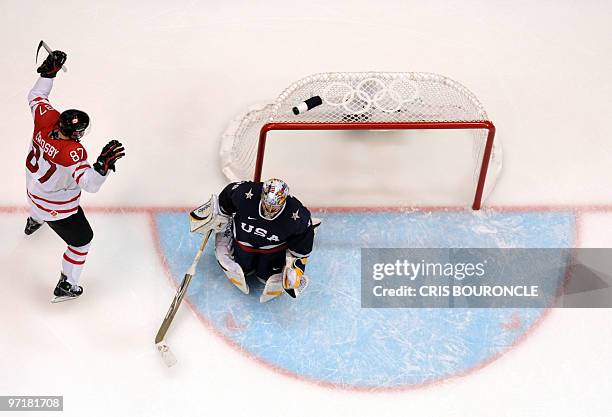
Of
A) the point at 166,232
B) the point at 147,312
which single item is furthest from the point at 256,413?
the point at 166,232

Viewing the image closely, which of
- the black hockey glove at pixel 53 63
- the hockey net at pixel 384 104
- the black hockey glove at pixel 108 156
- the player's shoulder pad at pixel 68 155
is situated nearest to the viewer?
the black hockey glove at pixel 108 156

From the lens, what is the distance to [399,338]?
4.75 metres

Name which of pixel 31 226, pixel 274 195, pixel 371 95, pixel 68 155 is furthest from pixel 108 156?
pixel 371 95

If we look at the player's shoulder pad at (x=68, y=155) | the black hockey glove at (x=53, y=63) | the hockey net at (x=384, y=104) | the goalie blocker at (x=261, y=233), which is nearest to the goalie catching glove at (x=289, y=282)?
the goalie blocker at (x=261, y=233)

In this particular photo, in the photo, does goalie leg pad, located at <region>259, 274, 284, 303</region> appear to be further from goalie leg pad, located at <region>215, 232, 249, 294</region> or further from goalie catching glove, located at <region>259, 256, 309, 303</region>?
goalie leg pad, located at <region>215, 232, 249, 294</region>

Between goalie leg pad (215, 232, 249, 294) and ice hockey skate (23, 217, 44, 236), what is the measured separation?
99 cm

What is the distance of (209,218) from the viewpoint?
4672mm

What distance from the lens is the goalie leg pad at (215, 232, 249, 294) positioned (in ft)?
15.4

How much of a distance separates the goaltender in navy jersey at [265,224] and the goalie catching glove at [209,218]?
0.20 feet

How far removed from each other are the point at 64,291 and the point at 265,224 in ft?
3.63

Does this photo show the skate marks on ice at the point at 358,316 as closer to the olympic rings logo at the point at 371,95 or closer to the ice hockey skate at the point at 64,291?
the ice hockey skate at the point at 64,291

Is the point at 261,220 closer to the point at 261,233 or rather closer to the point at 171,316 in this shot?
the point at 261,233

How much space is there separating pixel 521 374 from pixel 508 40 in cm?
224

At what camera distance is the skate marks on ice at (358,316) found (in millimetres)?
4664
